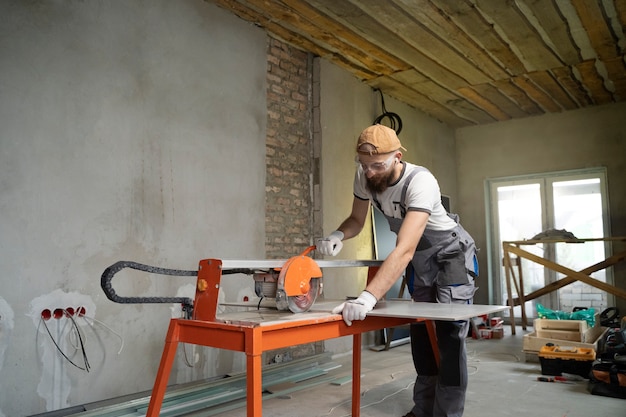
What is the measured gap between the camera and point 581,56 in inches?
202

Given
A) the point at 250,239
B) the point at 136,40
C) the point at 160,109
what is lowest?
the point at 250,239

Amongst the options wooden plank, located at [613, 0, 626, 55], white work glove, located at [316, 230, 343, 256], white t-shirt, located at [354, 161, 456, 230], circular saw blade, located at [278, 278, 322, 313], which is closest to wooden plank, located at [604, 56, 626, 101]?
wooden plank, located at [613, 0, 626, 55]

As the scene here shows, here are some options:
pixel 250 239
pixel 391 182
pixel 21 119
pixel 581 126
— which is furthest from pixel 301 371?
pixel 581 126

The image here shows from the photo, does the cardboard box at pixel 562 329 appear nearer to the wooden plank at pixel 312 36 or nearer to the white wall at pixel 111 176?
the white wall at pixel 111 176

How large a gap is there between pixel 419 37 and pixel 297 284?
136 inches

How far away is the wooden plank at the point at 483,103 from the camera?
20.5 feet

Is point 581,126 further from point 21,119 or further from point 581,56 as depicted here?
point 21,119

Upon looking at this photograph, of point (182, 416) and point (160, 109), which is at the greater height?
point (160, 109)

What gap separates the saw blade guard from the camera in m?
1.87

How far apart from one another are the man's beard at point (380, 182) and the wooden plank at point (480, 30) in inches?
87.6

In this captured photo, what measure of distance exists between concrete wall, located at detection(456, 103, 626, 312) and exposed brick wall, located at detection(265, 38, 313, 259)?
3.80m

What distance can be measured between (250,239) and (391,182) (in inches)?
76.8

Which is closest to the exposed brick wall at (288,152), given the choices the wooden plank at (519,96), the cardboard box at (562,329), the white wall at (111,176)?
the white wall at (111,176)

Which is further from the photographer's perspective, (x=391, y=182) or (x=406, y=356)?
(x=406, y=356)
